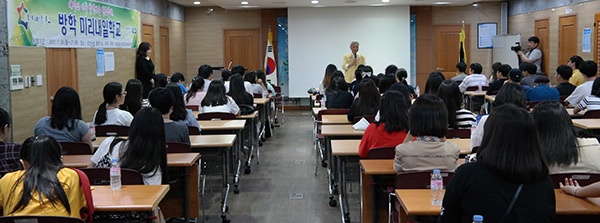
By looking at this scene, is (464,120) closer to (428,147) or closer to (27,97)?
(428,147)

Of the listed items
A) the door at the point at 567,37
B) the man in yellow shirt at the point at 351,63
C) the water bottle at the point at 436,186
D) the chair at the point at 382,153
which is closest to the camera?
the water bottle at the point at 436,186

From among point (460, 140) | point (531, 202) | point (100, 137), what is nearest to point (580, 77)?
point (460, 140)

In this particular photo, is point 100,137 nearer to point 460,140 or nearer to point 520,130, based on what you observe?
point 460,140

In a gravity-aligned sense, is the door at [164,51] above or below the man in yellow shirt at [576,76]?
above

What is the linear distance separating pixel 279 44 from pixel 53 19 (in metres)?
8.00

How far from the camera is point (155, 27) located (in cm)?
1312

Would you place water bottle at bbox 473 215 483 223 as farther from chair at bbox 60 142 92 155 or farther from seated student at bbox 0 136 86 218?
chair at bbox 60 142 92 155

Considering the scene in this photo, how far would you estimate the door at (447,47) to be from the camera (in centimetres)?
1566

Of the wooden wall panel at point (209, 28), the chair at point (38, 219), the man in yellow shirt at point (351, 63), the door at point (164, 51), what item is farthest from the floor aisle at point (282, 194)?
the wooden wall panel at point (209, 28)

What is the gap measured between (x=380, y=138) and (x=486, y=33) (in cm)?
1168

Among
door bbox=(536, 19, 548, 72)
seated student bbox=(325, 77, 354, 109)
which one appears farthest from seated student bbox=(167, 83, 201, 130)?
door bbox=(536, 19, 548, 72)

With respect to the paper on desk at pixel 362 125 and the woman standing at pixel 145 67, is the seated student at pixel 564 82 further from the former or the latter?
the woman standing at pixel 145 67

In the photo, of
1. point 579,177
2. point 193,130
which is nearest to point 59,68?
point 193,130

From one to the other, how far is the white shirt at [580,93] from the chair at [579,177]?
484 centimetres
